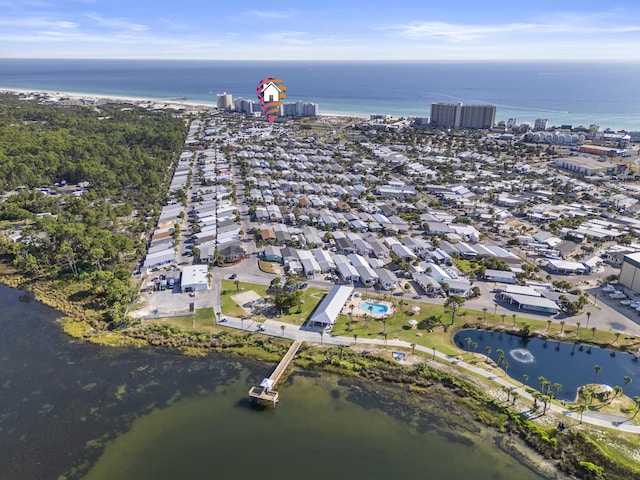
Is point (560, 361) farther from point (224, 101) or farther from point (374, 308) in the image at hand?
point (224, 101)

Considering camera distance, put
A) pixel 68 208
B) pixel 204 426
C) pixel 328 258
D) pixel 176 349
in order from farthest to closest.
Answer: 1. pixel 68 208
2. pixel 328 258
3. pixel 176 349
4. pixel 204 426

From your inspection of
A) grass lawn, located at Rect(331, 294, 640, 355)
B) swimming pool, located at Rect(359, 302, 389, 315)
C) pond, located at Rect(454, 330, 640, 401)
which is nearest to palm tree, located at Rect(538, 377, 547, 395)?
pond, located at Rect(454, 330, 640, 401)

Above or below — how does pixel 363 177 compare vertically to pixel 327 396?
above

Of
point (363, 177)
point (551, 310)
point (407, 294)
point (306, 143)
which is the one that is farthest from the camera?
point (306, 143)

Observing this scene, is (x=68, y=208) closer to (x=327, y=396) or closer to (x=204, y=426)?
(x=204, y=426)

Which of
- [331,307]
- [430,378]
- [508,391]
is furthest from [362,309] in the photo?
[508,391]

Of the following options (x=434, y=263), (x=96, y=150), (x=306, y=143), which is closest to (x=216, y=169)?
(x=96, y=150)
